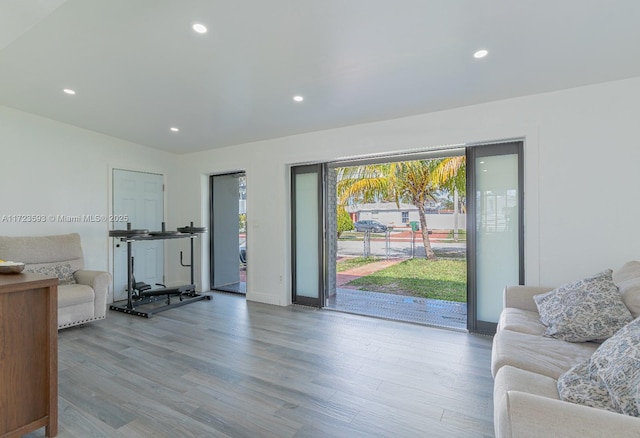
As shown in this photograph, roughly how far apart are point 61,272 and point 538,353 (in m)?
4.99

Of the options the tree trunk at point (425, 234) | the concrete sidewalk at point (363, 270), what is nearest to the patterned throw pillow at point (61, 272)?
the concrete sidewalk at point (363, 270)

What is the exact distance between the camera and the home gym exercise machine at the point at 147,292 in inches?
167

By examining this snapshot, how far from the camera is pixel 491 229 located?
346 centimetres

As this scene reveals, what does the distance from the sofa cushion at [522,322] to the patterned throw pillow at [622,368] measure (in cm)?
79

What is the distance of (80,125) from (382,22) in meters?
4.53

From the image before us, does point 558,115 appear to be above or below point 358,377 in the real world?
above

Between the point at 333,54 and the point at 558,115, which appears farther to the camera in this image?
the point at 558,115

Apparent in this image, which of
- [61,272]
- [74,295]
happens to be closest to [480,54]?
[74,295]

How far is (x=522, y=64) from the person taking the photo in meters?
2.54

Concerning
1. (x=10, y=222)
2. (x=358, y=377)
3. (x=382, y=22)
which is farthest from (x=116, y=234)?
(x=382, y=22)

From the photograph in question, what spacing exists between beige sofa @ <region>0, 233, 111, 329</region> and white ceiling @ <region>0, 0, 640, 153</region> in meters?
1.70

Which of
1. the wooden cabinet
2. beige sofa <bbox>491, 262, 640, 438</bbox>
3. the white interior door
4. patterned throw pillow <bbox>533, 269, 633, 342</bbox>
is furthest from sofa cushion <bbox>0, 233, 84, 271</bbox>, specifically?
patterned throw pillow <bbox>533, 269, 633, 342</bbox>

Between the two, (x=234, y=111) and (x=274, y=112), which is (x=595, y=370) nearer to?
(x=274, y=112)

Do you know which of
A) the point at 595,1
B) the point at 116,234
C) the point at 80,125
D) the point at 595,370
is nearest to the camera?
the point at 595,370
